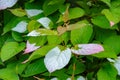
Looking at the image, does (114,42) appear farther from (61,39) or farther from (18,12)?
(18,12)

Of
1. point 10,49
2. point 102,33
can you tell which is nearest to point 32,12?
point 10,49

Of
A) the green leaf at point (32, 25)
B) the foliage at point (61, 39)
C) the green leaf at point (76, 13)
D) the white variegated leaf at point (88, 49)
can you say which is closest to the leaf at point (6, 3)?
the foliage at point (61, 39)

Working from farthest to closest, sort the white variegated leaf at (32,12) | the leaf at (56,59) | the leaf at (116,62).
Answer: the white variegated leaf at (32,12) → the leaf at (116,62) → the leaf at (56,59)

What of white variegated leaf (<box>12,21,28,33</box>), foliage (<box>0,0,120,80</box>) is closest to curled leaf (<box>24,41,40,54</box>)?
foliage (<box>0,0,120,80</box>)

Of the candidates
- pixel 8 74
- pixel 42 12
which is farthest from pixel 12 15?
pixel 8 74

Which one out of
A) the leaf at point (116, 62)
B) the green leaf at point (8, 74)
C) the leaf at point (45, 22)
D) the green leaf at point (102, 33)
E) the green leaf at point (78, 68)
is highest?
the leaf at point (45, 22)

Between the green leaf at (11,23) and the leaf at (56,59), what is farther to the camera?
the green leaf at (11,23)

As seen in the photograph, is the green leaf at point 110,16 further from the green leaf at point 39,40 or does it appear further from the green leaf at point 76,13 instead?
the green leaf at point 39,40
